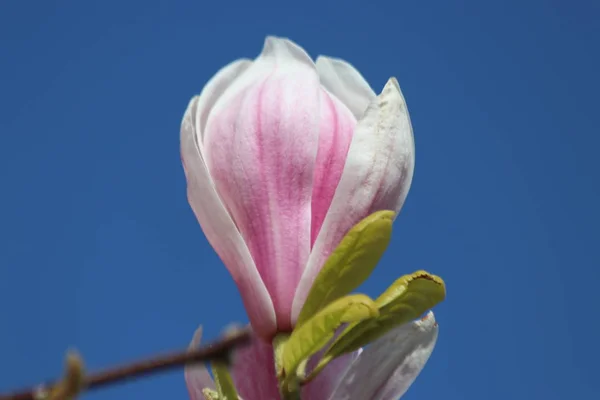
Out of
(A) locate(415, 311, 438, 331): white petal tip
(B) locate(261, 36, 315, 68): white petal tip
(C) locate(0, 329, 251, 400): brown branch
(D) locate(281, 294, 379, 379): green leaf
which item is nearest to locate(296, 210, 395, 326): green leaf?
(D) locate(281, 294, 379, 379): green leaf

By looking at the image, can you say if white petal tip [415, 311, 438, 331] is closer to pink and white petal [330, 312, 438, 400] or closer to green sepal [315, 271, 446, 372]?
pink and white petal [330, 312, 438, 400]

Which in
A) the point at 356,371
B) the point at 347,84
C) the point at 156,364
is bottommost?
the point at 156,364

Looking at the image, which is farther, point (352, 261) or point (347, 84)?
point (347, 84)

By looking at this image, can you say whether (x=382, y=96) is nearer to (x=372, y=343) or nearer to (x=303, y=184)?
(x=303, y=184)

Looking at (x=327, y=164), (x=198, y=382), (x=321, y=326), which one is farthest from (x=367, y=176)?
(x=198, y=382)

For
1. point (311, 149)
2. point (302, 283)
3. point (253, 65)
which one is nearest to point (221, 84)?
point (253, 65)

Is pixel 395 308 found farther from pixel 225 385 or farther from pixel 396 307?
pixel 225 385
